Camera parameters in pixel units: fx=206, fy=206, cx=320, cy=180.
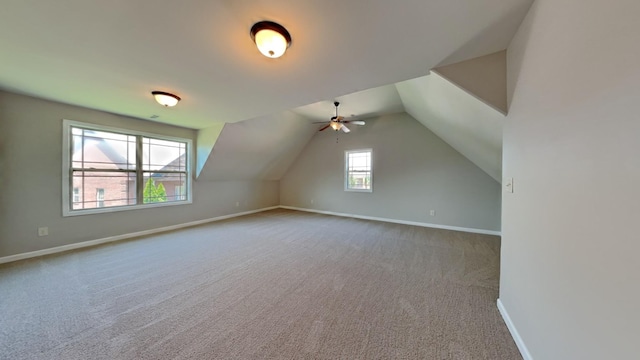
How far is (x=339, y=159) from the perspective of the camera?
611 centimetres

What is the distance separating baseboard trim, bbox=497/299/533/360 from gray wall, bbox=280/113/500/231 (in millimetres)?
2983

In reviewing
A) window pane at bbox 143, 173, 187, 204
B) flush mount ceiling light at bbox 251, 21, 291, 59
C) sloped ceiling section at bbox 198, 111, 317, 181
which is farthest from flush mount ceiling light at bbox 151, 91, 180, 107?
window pane at bbox 143, 173, 187, 204

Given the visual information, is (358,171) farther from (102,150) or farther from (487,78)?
(102,150)

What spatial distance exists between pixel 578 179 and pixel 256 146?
5163 mm

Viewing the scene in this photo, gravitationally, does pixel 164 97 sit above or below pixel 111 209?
above

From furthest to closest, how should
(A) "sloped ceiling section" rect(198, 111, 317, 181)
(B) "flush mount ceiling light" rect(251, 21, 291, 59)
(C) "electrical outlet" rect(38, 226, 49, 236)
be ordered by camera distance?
1. (A) "sloped ceiling section" rect(198, 111, 317, 181)
2. (C) "electrical outlet" rect(38, 226, 49, 236)
3. (B) "flush mount ceiling light" rect(251, 21, 291, 59)

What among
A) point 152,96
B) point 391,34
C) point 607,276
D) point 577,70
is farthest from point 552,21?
point 152,96

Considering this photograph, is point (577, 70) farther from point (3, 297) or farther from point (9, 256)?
point (9, 256)

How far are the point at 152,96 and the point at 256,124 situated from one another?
1994 mm

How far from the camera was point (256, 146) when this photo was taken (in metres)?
5.20

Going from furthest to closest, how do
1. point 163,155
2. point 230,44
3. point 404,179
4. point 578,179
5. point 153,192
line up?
1. point 404,179
2. point 163,155
3. point 153,192
4. point 230,44
5. point 578,179

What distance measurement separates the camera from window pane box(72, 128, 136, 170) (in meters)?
3.41

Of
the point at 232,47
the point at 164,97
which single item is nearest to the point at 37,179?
the point at 164,97

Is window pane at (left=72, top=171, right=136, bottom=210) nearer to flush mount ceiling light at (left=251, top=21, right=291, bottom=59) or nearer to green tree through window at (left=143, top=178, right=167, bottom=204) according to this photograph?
green tree through window at (left=143, top=178, right=167, bottom=204)
